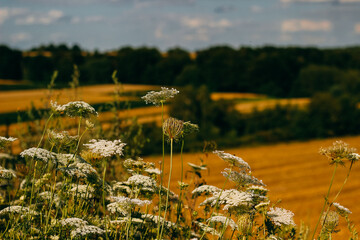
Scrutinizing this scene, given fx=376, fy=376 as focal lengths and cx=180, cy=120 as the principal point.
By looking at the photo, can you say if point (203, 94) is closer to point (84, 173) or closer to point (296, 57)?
point (296, 57)

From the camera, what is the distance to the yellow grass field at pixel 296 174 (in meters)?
17.7

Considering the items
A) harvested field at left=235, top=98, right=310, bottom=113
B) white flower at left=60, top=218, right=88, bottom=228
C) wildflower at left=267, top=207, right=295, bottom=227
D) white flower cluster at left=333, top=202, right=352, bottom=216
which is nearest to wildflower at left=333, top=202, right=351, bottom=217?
white flower cluster at left=333, top=202, right=352, bottom=216

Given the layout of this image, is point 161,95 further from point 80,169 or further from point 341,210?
point 341,210

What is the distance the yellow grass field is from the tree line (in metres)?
6.63

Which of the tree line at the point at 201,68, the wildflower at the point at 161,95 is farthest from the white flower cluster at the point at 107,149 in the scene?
the tree line at the point at 201,68

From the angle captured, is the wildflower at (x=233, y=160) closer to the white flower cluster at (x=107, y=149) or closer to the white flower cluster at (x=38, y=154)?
the white flower cluster at (x=107, y=149)

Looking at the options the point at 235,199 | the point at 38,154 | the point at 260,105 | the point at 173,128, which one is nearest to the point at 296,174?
the point at 260,105

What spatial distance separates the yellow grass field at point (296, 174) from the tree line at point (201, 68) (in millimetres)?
6627

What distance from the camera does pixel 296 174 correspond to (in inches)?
888

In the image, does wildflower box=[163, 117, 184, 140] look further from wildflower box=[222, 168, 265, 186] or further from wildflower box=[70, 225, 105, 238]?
wildflower box=[70, 225, 105, 238]

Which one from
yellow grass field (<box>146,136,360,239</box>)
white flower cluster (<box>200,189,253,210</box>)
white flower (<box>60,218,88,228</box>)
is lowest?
yellow grass field (<box>146,136,360,239</box>)

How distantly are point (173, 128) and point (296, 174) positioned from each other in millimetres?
21981

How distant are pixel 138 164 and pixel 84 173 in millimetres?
486

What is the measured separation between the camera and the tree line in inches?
1108
